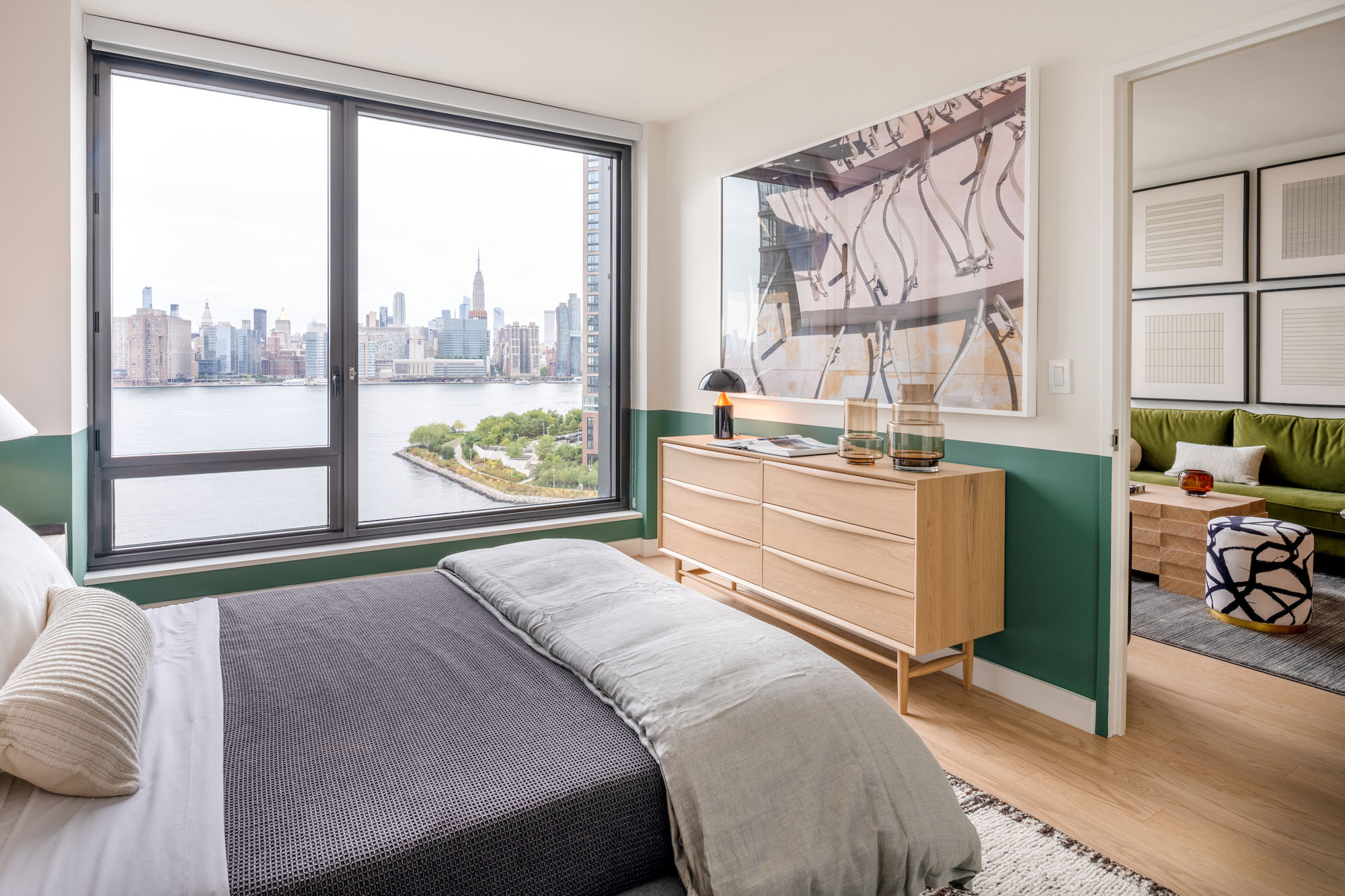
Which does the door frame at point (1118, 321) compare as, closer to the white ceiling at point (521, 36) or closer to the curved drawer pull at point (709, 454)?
the white ceiling at point (521, 36)

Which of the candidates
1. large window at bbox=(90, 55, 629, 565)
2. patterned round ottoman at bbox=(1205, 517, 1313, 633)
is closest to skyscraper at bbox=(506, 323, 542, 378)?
large window at bbox=(90, 55, 629, 565)

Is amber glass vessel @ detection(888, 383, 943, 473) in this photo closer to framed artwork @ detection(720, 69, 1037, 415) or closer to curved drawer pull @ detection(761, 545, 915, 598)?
framed artwork @ detection(720, 69, 1037, 415)

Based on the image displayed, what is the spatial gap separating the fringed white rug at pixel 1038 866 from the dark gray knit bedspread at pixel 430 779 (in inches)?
36.2

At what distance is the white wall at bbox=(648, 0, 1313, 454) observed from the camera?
2377mm

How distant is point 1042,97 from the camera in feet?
8.32

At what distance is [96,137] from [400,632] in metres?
2.82

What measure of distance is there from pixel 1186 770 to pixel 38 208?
4.33 m

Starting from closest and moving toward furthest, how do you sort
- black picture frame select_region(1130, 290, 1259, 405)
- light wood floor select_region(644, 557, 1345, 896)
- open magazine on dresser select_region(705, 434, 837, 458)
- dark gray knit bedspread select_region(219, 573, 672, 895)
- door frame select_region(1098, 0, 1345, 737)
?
dark gray knit bedspread select_region(219, 573, 672, 895) → light wood floor select_region(644, 557, 1345, 896) → door frame select_region(1098, 0, 1345, 737) → open magazine on dresser select_region(705, 434, 837, 458) → black picture frame select_region(1130, 290, 1259, 405)

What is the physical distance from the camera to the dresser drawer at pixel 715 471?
327cm

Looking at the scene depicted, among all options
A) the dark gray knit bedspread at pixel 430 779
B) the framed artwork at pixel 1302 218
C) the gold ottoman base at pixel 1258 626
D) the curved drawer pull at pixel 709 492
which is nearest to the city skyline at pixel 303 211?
the curved drawer pull at pixel 709 492

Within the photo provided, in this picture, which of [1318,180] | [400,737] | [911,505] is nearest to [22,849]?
[400,737]

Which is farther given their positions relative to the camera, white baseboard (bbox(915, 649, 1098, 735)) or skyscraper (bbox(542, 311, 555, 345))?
skyscraper (bbox(542, 311, 555, 345))

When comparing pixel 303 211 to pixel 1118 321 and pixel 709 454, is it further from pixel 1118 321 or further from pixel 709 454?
pixel 1118 321

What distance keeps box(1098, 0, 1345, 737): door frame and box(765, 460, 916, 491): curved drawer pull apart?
2.11 ft
